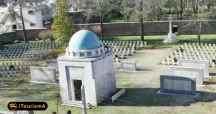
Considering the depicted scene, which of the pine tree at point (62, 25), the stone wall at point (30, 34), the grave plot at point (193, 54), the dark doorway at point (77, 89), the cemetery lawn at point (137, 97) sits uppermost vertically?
the pine tree at point (62, 25)

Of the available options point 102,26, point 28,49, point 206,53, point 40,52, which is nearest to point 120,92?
point 206,53

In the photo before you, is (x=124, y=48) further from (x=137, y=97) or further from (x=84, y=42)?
(x=84, y=42)

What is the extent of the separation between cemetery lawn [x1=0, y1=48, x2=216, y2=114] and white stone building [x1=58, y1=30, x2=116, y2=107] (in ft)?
2.37

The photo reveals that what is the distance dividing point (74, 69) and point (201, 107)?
7.61 meters

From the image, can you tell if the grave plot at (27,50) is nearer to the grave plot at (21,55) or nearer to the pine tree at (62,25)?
the grave plot at (21,55)

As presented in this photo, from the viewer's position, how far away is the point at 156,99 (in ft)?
77.9

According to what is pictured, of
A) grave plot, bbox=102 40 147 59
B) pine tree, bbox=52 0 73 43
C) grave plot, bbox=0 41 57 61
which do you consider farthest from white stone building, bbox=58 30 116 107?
pine tree, bbox=52 0 73 43

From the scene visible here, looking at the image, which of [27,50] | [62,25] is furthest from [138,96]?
[27,50]

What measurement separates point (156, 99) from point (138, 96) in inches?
53.2

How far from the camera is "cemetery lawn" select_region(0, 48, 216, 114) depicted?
22125mm

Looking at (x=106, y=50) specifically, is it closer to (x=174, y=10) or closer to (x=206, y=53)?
(x=206, y=53)

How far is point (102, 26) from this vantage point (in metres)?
→ 48.2

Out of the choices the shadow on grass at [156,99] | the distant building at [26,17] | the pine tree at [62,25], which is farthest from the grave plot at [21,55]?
the shadow on grass at [156,99]

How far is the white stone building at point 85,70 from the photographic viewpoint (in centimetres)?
2305
